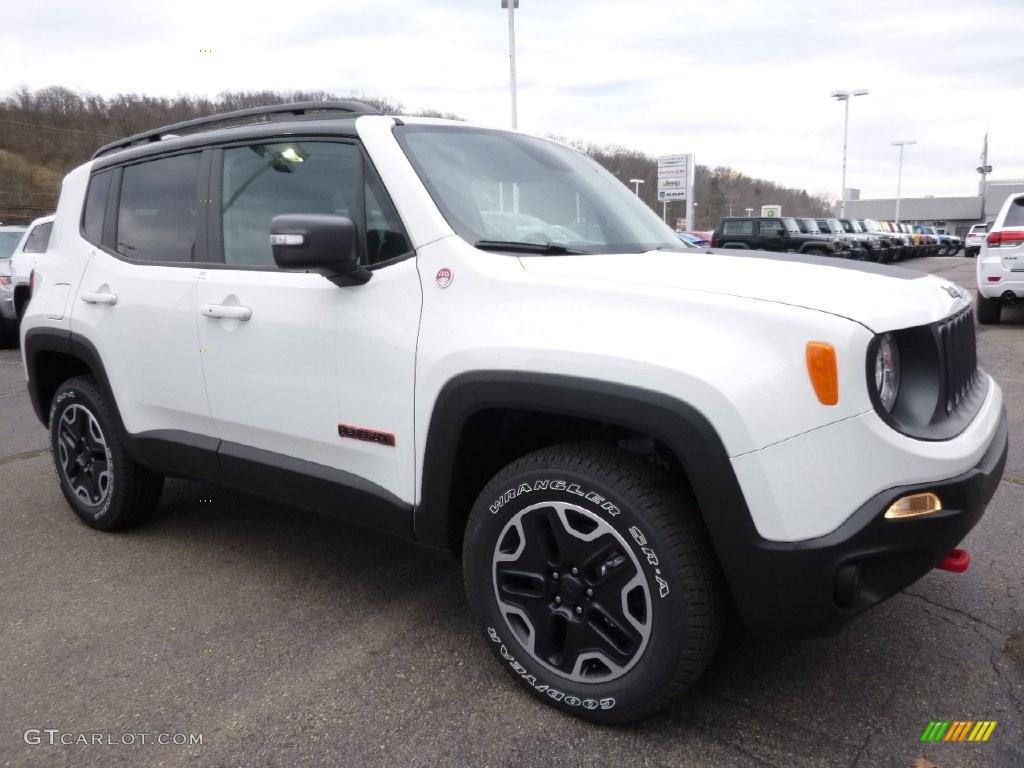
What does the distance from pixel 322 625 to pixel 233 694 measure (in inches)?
19.5

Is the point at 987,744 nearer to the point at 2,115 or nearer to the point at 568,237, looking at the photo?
the point at 568,237

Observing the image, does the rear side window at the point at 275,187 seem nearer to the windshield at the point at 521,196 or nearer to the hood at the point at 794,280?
the windshield at the point at 521,196

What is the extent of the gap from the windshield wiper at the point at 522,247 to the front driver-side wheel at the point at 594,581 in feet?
2.07

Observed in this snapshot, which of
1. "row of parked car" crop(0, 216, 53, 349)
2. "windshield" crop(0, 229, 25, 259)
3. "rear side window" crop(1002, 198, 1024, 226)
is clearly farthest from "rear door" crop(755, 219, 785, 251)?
"row of parked car" crop(0, 216, 53, 349)

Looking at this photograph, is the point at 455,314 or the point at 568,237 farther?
the point at 568,237

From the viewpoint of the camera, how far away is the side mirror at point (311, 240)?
2461 mm

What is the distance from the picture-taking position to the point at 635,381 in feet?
6.92

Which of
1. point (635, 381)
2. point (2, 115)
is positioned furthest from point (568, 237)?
point (2, 115)

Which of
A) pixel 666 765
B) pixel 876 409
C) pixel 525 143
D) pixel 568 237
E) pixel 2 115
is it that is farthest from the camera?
pixel 2 115

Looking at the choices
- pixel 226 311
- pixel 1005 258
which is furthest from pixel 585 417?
pixel 1005 258

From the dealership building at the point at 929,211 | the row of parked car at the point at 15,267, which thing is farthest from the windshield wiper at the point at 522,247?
the dealership building at the point at 929,211

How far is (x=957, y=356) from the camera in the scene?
2443mm

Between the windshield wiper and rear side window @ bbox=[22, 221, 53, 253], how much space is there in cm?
1042

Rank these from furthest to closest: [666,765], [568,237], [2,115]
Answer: [2,115] → [568,237] → [666,765]
